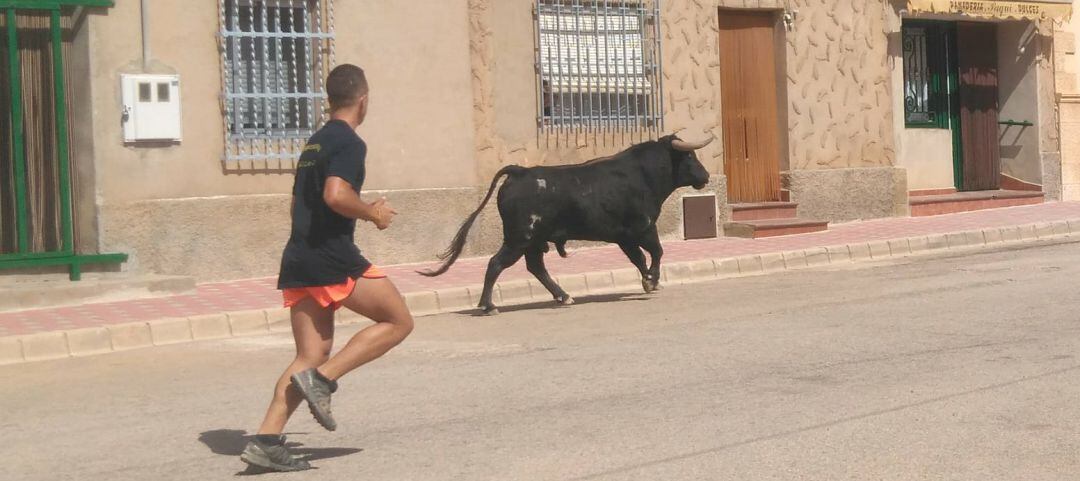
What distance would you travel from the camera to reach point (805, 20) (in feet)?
65.9

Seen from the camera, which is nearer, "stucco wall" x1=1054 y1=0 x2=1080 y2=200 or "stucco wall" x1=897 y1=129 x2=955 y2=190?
"stucco wall" x1=897 y1=129 x2=955 y2=190

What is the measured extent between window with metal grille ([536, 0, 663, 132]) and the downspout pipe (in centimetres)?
467

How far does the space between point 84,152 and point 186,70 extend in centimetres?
123

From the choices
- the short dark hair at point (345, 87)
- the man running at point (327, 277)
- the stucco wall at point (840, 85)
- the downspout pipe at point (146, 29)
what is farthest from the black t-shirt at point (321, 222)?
the stucco wall at point (840, 85)

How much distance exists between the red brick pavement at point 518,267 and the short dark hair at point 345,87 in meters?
5.45

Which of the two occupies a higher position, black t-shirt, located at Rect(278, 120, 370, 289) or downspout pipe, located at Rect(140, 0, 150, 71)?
downspout pipe, located at Rect(140, 0, 150, 71)

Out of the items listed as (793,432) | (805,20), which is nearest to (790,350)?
(793,432)

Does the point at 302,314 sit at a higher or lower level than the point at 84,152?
lower

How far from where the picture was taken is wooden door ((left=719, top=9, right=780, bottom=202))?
19.8 meters

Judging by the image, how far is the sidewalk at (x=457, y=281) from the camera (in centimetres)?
1134

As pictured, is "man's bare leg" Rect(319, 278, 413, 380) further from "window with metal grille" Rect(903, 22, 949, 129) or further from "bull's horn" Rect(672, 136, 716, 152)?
"window with metal grille" Rect(903, 22, 949, 129)

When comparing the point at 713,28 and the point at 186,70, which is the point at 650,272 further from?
the point at 713,28

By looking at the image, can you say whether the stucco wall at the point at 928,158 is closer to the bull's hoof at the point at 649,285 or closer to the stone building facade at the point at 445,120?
the stone building facade at the point at 445,120

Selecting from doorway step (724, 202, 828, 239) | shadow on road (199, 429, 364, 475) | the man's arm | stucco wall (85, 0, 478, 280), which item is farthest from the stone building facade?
the man's arm
